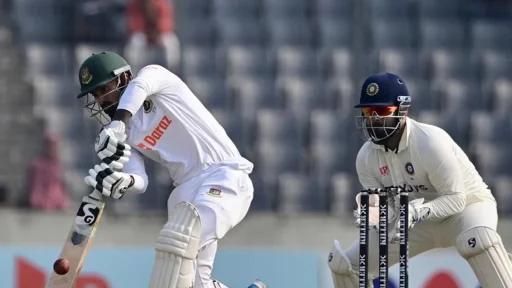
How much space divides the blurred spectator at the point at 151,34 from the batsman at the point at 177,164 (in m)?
3.44

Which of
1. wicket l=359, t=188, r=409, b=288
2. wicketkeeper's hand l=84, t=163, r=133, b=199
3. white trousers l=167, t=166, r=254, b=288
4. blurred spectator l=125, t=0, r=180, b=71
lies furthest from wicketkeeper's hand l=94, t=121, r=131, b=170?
blurred spectator l=125, t=0, r=180, b=71

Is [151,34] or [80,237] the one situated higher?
[151,34]

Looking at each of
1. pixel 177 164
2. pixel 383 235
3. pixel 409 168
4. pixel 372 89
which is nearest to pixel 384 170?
pixel 409 168

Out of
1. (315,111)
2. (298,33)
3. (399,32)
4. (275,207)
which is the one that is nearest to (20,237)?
(275,207)

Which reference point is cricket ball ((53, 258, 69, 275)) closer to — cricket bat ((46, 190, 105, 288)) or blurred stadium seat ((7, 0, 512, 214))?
cricket bat ((46, 190, 105, 288))

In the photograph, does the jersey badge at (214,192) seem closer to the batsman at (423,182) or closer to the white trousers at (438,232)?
the batsman at (423,182)

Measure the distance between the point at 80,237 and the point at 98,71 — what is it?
75 cm

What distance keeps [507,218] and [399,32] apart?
7.19 ft

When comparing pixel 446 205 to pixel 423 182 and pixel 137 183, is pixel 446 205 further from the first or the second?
pixel 137 183

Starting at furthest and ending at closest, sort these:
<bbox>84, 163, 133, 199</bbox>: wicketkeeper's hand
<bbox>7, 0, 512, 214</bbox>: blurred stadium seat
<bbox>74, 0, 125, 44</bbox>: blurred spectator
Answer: <bbox>74, 0, 125, 44</bbox>: blurred spectator
<bbox>7, 0, 512, 214</bbox>: blurred stadium seat
<bbox>84, 163, 133, 199</bbox>: wicketkeeper's hand

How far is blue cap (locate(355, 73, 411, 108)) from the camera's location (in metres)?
5.46

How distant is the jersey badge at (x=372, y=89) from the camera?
547 centimetres

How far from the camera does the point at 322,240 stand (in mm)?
7910

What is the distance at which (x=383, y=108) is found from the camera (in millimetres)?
5449
